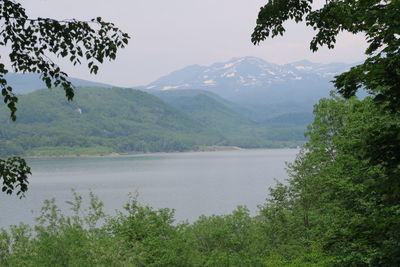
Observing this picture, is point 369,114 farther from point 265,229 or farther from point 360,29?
point 360,29

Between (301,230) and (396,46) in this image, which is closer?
(396,46)

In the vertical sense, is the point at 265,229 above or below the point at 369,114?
below

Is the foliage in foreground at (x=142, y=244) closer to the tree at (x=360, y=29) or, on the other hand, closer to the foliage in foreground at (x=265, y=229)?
the foliage in foreground at (x=265, y=229)

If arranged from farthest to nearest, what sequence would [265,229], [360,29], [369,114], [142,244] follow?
[265,229], [142,244], [369,114], [360,29]

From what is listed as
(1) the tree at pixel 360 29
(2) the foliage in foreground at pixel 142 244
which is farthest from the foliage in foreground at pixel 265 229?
(1) the tree at pixel 360 29

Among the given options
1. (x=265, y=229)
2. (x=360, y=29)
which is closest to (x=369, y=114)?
(x=265, y=229)

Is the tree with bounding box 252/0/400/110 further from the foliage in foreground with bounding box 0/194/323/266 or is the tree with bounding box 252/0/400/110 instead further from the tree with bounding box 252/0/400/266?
the foliage in foreground with bounding box 0/194/323/266

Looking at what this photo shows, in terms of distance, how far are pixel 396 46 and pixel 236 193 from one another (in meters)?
92.2

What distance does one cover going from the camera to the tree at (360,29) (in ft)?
20.2

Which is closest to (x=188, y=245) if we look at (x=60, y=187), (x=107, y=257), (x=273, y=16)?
(x=107, y=257)

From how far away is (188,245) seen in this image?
84.9 ft

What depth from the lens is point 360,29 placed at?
8172mm

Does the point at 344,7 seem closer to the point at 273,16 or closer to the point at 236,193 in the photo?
the point at 273,16

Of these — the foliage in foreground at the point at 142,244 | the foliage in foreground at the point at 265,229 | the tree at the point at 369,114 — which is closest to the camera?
the tree at the point at 369,114
